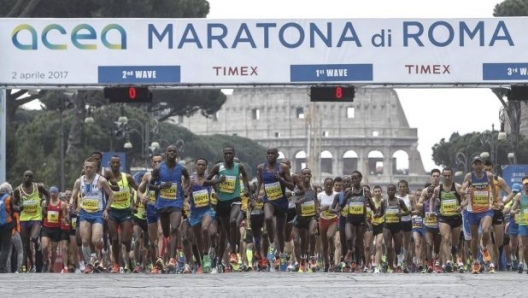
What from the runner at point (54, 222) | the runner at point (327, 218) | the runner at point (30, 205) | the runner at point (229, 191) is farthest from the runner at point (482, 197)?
the runner at point (54, 222)

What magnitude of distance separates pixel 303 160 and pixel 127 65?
6032 inches

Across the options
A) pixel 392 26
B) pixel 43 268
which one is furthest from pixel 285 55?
pixel 43 268

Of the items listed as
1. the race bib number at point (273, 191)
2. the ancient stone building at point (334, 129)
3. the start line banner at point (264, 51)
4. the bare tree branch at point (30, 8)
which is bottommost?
the race bib number at point (273, 191)

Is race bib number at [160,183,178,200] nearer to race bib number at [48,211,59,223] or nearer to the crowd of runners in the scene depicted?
the crowd of runners

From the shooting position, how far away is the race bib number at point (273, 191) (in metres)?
22.0

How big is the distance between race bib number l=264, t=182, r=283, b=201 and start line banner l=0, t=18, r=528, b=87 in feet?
35.2

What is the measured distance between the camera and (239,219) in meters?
22.0

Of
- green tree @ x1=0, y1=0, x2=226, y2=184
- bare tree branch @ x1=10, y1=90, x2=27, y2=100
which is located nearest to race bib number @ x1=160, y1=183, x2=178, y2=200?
green tree @ x1=0, y1=0, x2=226, y2=184

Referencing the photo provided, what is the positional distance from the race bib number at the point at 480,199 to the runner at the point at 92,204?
16.5 feet

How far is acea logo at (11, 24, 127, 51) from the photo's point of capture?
32500 millimetres

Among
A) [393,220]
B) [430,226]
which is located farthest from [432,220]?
[393,220]

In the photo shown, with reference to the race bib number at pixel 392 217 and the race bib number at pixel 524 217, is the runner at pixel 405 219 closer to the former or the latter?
the race bib number at pixel 392 217

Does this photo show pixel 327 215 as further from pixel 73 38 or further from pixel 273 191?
pixel 73 38

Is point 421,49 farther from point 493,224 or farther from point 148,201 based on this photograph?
point 148,201
